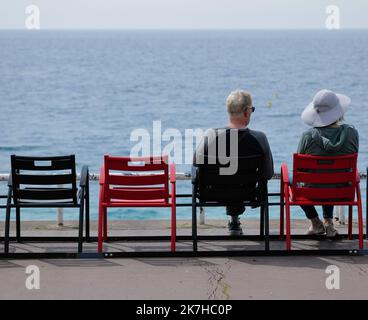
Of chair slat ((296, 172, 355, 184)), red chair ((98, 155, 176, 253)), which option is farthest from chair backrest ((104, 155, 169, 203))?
chair slat ((296, 172, 355, 184))

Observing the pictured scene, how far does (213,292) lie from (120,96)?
65.6 m

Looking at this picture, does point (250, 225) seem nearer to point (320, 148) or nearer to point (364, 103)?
point (320, 148)

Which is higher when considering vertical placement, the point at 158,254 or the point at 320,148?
the point at 320,148

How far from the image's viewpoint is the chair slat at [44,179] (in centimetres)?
888

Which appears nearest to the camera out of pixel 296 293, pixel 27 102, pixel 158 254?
pixel 296 293

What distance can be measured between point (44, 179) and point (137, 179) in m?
0.83

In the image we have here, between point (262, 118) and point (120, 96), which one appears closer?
point (262, 118)

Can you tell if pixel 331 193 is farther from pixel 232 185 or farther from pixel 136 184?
pixel 136 184

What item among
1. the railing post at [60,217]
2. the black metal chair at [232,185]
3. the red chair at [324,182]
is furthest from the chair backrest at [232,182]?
the railing post at [60,217]

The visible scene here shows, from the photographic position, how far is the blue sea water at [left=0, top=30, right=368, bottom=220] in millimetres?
45625

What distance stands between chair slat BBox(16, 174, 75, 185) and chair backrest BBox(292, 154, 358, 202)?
2013mm

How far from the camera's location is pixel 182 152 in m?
38.4

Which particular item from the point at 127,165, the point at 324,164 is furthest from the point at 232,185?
the point at 127,165

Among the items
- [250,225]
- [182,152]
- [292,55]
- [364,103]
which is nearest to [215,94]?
[364,103]
